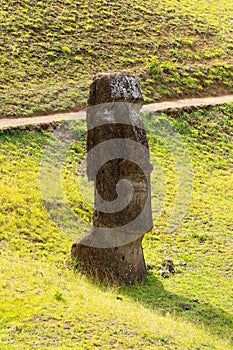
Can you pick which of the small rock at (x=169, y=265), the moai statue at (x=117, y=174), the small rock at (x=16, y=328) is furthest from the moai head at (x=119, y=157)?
the small rock at (x=16, y=328)

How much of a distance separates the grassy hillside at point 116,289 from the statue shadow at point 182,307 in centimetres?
2

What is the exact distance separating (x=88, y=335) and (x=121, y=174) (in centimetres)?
419

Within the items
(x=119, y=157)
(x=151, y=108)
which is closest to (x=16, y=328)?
(x=119, y=157)

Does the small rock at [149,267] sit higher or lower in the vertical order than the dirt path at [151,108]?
lower

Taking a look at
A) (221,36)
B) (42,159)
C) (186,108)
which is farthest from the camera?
(221,36)

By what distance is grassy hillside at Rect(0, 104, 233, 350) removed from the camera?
11.0 meters

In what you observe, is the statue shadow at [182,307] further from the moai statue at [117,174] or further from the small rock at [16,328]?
the small rock at [16,328]

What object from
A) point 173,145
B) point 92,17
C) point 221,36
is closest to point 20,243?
point 173,145

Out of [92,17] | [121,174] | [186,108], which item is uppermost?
[92,17]

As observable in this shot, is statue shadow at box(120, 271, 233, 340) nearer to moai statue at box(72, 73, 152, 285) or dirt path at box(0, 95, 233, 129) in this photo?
moai statue at box(72, 73, 152, 285)

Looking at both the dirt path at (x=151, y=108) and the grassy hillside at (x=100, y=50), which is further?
the grassy hillside at (x=100, y=50)

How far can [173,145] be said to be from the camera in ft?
84.0

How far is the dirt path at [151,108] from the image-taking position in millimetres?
23828

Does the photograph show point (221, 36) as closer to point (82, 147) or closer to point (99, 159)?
point (82, 147)
